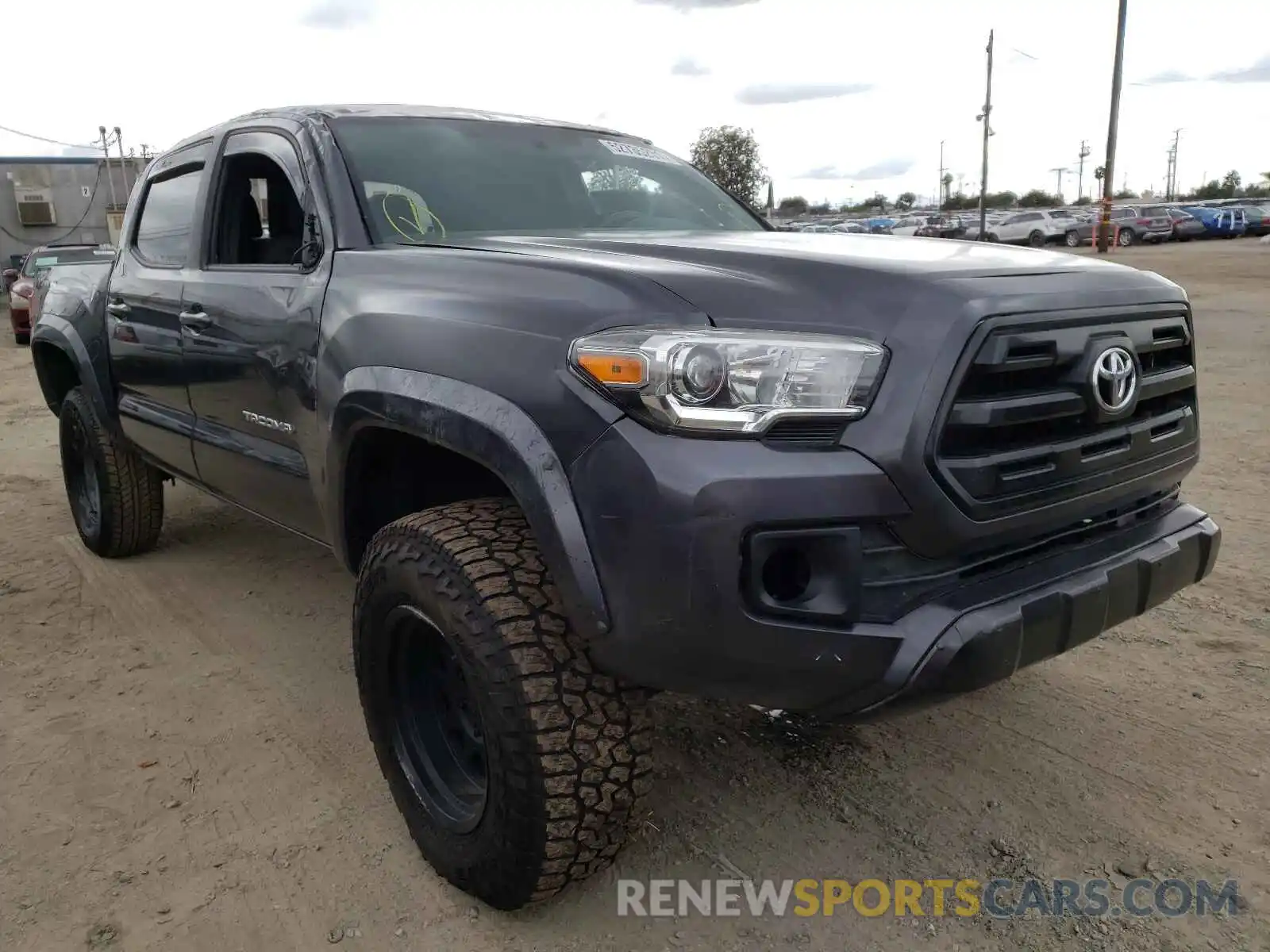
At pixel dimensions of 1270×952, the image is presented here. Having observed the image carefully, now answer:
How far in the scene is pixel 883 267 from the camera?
202 cm

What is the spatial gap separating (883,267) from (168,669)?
2.93 metres

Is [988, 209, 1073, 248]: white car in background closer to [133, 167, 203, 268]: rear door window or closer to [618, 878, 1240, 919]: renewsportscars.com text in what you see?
[133, 167, 203, 268]: rear door window

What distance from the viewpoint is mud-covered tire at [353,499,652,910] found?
203 centimetres

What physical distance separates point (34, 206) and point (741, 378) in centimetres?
3903

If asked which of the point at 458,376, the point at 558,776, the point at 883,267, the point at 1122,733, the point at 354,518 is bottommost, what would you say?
the point at 1122,733

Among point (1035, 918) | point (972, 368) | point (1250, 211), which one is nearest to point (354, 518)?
point (972, 368)

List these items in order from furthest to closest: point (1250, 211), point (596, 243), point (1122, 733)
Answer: point (1250, 211) < point (1122, 733) < point (596, 243)

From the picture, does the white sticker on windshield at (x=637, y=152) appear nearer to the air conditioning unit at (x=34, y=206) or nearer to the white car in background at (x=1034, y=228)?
the white car in background at (x=1034, y=228)

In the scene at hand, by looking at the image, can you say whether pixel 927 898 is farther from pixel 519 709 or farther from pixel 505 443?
pixel 505 443

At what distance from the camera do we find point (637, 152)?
384cm

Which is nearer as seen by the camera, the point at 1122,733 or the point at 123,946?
the point at 123,946

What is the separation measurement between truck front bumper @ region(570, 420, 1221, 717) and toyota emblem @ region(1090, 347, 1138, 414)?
0.45m

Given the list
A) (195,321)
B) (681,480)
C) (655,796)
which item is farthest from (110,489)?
(681,480)

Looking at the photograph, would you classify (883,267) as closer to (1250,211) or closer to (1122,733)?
(1122,733)
